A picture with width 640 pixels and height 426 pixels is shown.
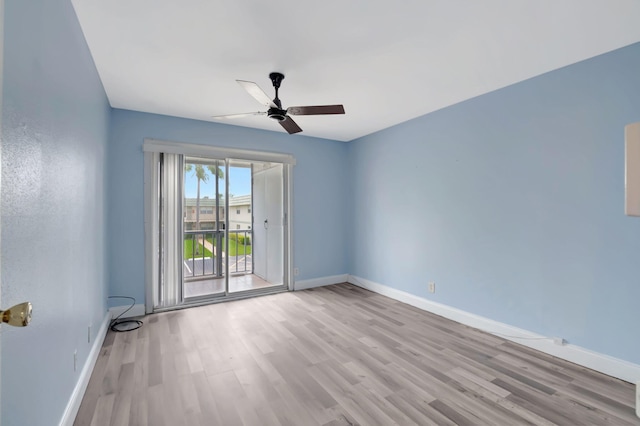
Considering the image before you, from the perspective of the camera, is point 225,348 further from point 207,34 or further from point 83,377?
point 207,34

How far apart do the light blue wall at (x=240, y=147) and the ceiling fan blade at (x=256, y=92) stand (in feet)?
5.94

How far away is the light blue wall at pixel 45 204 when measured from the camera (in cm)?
104

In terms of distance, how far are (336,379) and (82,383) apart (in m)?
1.79

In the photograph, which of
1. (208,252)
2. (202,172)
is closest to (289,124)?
(202,172)

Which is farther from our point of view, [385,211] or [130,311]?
[385,211]

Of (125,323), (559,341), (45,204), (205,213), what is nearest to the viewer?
(45,204)

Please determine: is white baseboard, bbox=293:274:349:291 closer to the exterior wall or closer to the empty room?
the empty room

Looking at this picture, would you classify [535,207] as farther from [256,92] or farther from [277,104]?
[256,92]

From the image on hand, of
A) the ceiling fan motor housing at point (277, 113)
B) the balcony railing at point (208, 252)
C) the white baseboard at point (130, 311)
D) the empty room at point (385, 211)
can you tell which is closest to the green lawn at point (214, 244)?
the balcony railing at point (208, 252)

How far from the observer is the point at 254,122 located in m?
4.00

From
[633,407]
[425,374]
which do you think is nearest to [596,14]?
[633,407]

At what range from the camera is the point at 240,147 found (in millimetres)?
4199

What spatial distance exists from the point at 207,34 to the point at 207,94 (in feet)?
3.57

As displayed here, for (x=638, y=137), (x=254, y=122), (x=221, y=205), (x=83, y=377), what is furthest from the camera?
(x=221, y=205)
